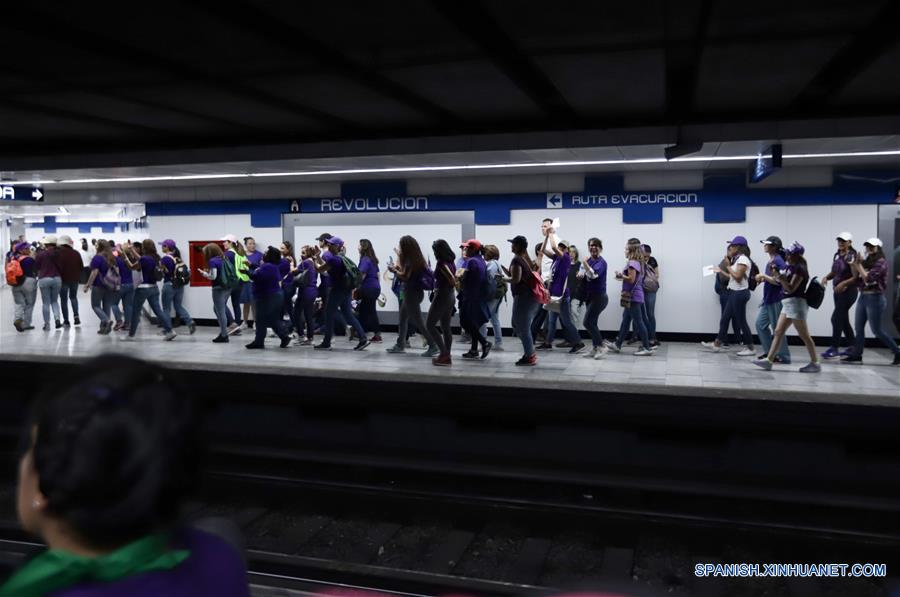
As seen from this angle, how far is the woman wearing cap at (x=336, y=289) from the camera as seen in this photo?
461 inches

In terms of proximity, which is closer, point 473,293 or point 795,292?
point 795,292

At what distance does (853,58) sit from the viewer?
4598 mm

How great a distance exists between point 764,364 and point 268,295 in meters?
7.75

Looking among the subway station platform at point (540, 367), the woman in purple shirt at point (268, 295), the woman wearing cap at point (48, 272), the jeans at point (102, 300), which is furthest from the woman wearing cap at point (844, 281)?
the woman wearing cap at point (48, 272)

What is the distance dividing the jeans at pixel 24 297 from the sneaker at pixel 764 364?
14.0 meters

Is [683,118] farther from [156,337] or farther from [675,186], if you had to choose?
[156,337]

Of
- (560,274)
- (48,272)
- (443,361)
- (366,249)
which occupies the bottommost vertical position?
(443,361)

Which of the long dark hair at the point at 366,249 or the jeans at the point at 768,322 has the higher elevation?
the long dark hair at the point at 366,249

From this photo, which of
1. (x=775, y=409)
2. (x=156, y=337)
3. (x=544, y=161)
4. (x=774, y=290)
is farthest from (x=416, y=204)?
(x=775, y=409)

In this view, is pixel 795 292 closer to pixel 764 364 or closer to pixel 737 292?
pixel 764 364

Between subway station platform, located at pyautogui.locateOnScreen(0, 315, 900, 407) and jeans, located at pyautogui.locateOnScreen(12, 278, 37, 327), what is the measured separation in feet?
1.85

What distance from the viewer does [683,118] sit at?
6.36m

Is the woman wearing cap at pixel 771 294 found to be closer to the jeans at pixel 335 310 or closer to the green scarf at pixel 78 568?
the jeans at pixel 335 310

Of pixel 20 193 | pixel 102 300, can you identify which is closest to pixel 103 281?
pixel 102 300
